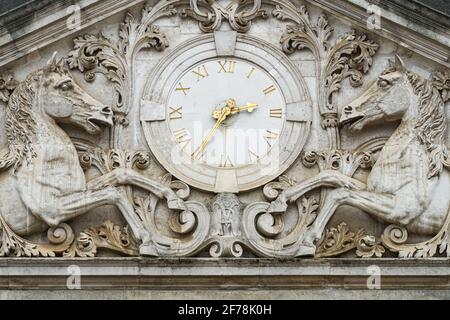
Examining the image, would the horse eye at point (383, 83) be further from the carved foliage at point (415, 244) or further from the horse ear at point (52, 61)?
the horse ear at point (52, 61)

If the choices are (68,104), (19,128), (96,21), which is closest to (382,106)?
(96,21)

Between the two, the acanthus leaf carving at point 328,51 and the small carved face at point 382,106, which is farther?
the acanthus leaf carving at point 328,51

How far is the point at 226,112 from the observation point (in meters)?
18.3

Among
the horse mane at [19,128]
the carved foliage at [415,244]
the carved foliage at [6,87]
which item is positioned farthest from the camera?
the carved foliage at [6,87]

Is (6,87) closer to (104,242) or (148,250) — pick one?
(104,242)

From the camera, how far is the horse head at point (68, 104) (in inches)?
719

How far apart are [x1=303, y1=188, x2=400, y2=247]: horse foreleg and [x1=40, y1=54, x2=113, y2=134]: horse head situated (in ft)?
7.50

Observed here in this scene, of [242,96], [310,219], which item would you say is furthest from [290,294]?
[242,96]

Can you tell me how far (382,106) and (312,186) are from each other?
107 cm

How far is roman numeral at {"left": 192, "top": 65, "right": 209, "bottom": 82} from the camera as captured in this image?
1855 centimetres

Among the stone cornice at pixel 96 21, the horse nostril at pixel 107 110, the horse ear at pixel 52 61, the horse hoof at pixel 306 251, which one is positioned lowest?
the horse hoof at pixel 306 251

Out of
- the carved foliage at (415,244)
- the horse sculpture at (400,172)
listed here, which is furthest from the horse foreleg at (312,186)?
the carved foliage at (415,244)

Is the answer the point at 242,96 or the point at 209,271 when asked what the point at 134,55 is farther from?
the point at 209,271

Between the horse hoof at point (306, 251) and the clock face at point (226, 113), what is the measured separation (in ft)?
3.36
